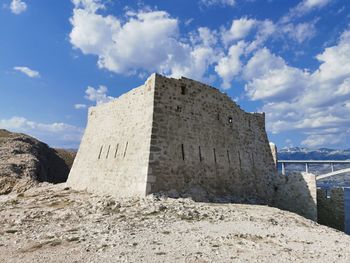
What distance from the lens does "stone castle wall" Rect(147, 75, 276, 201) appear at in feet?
57.3

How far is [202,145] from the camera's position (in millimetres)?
19703

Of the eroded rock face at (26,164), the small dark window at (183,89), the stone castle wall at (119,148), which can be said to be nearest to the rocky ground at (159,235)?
the stone castle wall at (119,148)

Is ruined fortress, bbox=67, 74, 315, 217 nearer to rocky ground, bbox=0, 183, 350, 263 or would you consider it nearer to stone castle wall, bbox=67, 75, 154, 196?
stone castle wall, bbox=67, 75, 154, 196

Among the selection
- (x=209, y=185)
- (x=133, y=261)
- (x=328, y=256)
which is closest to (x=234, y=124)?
(x=209, y=185)

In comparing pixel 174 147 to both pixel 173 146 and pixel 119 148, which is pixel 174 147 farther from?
pixel 119 148

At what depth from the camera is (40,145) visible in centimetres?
4650

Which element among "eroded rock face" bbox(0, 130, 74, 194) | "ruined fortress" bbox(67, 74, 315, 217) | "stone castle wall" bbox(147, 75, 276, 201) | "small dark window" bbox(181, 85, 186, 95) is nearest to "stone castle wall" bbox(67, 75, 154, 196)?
"ruined fortress" bbox(67, 74, 315, 217)

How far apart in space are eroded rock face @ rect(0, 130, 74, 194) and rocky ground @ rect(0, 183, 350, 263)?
1304 cm

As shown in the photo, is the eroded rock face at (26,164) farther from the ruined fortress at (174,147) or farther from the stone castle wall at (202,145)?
the stone castle wall at (202,145)

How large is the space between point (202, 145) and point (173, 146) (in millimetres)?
2461

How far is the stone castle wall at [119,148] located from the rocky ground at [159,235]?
95.0 inches

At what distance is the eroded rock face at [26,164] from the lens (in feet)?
91.2

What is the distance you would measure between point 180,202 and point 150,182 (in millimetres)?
1910

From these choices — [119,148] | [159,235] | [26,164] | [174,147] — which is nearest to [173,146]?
[174,147]
